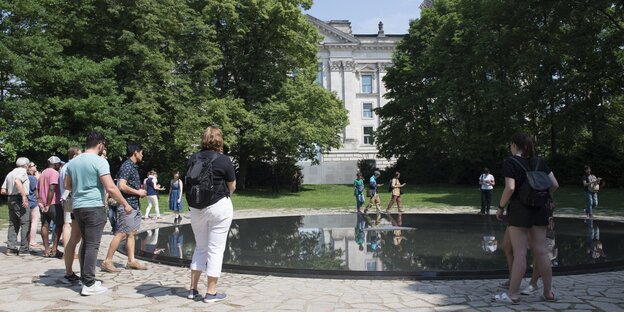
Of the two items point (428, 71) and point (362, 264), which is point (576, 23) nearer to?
point (428, 71)

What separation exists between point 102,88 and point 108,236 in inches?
617

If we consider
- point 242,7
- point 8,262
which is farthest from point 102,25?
point 8,262

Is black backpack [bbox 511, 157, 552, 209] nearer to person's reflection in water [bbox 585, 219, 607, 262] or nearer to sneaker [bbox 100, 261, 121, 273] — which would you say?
person's reflection in water [bbox 585, 219, 607, 262]

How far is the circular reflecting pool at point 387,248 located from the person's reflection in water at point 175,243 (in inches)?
0.7

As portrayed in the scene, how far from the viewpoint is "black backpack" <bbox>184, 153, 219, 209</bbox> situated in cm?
562

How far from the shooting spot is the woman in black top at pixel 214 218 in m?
5.74

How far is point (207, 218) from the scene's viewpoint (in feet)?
18.9

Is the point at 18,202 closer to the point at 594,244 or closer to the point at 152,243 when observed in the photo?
the point at 152,243

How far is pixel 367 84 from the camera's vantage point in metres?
66.9

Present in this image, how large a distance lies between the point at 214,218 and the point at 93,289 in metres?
1.96

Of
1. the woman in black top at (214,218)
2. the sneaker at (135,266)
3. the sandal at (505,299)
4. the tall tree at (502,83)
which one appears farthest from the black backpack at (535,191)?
the tall tree at (502,83)

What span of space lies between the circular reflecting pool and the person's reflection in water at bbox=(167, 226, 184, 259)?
0.06ft

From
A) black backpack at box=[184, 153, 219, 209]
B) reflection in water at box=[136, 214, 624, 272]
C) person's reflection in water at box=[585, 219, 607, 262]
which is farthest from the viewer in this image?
person's reflection in water at box=[585, 219, 607, 262]

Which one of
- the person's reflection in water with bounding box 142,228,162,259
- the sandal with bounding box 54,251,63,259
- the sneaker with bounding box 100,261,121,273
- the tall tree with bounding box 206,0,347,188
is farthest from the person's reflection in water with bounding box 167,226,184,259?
the tall tree with bounding box 206,0,347,188
